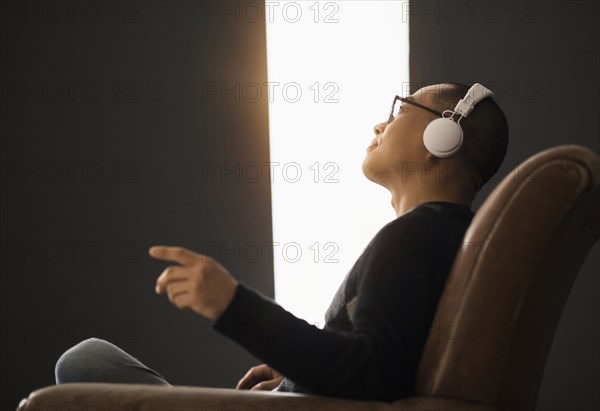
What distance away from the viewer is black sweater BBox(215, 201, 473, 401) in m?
1.01

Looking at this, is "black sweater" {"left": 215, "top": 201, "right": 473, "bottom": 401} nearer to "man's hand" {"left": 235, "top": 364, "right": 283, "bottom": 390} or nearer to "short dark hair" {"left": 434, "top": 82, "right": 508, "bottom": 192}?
"short dark hair" {"left": 434, "top": 82, "right": 508, "bottom": 192}

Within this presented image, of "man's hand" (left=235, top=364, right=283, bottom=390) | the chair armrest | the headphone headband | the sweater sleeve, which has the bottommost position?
"man's hand" (left=235, top=364, right=283, bottom=390)

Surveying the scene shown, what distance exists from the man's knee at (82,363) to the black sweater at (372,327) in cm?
48

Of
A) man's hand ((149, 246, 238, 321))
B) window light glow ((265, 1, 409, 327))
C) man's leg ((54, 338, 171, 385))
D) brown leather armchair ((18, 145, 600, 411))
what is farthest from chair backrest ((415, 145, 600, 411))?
window light glow ((265, 1, 409, 327))

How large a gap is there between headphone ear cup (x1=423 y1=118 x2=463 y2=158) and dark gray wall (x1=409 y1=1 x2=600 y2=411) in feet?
6.76

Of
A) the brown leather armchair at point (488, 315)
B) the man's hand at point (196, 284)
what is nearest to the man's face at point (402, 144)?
the brown leather armchair at point (488, 315)

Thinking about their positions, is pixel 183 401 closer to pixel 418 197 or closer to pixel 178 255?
pixel 178 255

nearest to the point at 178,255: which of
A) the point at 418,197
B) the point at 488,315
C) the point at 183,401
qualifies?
the point at 183,401

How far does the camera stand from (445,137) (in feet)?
4.37

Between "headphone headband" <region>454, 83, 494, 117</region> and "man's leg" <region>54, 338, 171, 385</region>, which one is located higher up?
"headphone headband" <region>454, 83, 494, 117</region>

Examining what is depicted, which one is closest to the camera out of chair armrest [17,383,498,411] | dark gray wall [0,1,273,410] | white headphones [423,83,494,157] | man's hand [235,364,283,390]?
chair armrest [17,383,498,411]

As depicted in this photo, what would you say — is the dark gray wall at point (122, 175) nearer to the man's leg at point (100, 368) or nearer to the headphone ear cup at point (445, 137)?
the man's leg at point (100, 368)

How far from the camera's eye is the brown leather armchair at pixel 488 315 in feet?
3.14

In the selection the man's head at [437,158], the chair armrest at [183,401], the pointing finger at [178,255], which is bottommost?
the chair armrest at [183,401]
